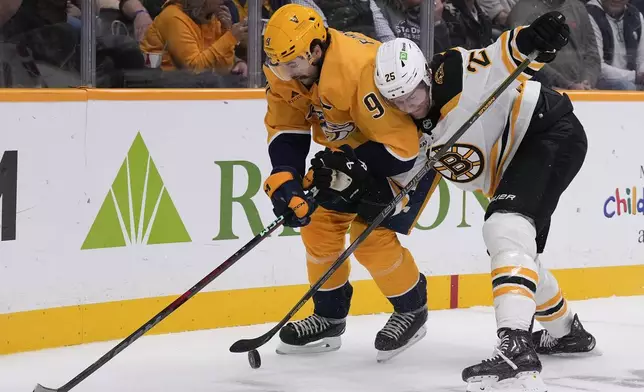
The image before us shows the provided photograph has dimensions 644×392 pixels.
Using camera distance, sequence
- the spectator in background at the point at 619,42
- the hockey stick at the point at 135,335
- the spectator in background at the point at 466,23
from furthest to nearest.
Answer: the spectator in background at the point at 619,42 → the spectator in background at the point at 466,23 → the hockey stick at the point at 135,335

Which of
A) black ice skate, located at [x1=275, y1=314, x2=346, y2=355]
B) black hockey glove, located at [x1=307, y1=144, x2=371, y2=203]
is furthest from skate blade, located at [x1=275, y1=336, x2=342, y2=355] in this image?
black hockey glove, located at [x1=307, y1=144, x2=371, y2=203]

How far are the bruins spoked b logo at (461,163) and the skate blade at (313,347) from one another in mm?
783

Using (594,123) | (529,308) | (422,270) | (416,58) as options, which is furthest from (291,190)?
(594,123)

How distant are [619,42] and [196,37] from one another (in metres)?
2.16

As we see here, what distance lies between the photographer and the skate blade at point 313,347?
4234mm

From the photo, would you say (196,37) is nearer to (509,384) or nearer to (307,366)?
(307,366)

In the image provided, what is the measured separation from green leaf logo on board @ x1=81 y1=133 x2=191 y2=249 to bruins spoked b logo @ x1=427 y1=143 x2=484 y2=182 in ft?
3.70

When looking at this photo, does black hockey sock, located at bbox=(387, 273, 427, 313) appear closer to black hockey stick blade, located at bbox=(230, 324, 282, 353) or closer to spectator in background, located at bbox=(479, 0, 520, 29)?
black hockey stick blade, located at bbox=(230, 324, 282, 353)

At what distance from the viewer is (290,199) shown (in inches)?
146

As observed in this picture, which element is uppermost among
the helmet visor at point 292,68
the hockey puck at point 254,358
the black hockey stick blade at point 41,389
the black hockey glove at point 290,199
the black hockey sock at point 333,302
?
the helmet visor at point 292,68

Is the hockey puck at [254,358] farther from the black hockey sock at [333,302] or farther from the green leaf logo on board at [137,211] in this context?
the green leaf logo on board at [137,211]

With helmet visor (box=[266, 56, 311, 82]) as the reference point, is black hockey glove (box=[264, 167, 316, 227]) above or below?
below

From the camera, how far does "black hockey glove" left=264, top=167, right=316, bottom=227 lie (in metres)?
3.70

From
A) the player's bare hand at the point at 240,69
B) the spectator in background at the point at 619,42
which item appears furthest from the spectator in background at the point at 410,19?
the spectator in background at the point at 619,42
